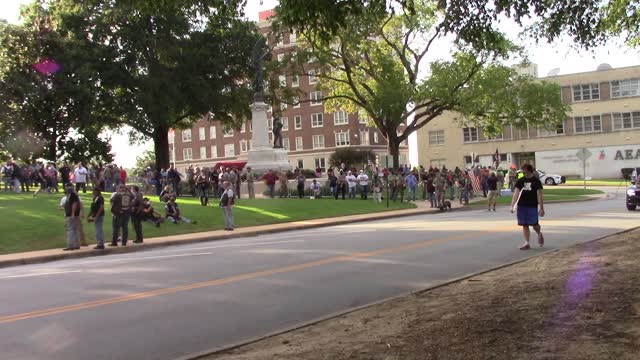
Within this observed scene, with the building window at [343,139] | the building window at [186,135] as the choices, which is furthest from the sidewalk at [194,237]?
the building window at [186,135]

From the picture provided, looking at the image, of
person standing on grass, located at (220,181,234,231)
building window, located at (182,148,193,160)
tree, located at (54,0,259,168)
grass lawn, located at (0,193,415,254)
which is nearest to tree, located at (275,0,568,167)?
tree, located at (54,0,259,168)

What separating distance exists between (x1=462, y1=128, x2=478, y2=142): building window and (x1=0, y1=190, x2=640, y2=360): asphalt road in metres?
62.3

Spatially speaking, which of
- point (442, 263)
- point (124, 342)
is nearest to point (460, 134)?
point (442, 263)

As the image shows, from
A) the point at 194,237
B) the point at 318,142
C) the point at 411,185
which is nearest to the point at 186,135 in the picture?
the point at 318,142

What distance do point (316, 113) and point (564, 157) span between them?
34.8 metres

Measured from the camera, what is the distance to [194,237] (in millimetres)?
19781

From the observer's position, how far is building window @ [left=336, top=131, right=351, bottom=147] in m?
87.1

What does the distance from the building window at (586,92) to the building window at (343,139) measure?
2926 cm

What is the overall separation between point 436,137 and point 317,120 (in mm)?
18312

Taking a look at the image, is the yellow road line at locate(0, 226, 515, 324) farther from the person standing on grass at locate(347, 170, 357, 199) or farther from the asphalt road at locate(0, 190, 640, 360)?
the person standing on grass at locate(347, 170, 357, 199)

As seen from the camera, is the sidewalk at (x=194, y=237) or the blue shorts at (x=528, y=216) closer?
the blue shorts at (x=528, y=216)

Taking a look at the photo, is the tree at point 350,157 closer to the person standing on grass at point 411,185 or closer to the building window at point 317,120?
the building window at point 317,120

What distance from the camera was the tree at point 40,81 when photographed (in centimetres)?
4184

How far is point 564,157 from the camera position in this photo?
70125 mm
